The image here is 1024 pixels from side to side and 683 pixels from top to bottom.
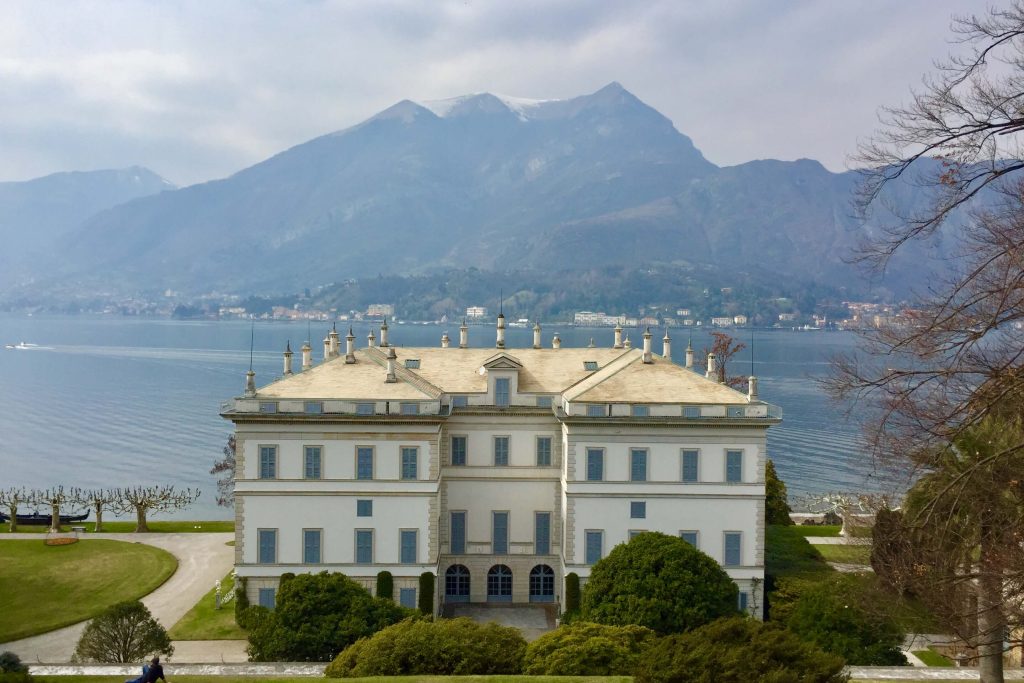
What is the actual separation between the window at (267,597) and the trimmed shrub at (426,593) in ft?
17.4

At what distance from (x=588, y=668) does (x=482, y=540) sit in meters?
15.2

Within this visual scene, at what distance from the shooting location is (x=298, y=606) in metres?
29.4

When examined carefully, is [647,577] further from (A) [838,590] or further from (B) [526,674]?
(B) [526,674]

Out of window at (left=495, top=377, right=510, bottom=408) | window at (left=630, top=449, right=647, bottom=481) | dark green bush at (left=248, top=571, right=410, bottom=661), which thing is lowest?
dark green bush at (left=248, top=571, right=410, bottom=661)

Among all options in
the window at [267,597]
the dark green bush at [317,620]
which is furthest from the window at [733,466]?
the window at [267,597]

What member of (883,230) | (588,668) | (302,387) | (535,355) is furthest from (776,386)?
(883,230)

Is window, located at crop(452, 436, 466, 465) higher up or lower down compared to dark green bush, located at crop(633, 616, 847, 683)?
higher up

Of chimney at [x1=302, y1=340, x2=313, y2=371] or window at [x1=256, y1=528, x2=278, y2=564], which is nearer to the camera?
window at [x1=256, y1=528, x2=278, y2=564]

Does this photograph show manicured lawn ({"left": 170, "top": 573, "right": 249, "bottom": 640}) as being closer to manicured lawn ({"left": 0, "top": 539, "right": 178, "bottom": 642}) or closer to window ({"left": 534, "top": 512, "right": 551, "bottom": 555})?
manicured lawn ({"left": 0, "top": 539, "right": 178, "bottom": 642})

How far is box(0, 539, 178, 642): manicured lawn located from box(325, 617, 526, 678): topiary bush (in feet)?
55.3

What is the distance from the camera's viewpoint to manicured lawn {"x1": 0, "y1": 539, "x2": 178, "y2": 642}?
36.5 meters

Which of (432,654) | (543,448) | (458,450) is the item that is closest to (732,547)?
(543,448)

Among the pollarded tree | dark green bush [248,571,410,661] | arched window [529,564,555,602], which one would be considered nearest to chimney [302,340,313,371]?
→ arched window [529,564,555,602]

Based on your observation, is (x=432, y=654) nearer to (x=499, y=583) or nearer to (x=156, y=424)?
(x=499, y=583)
